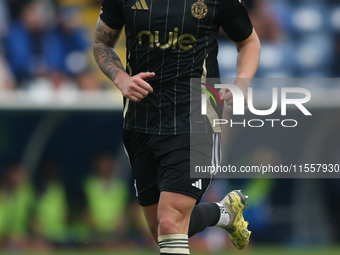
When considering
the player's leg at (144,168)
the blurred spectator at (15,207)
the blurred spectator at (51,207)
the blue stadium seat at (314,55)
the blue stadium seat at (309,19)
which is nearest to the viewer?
the player's leg at (144,168)

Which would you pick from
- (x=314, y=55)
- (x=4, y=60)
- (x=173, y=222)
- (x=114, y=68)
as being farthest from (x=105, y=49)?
(x=314, y=55)

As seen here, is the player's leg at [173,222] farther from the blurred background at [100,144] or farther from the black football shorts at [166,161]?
the blurred background at [100,144]

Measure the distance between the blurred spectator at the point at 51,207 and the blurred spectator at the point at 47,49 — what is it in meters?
1.56

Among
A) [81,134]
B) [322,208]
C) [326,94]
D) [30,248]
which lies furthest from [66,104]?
[322,208]

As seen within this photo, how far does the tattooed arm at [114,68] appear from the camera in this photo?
3.64 m

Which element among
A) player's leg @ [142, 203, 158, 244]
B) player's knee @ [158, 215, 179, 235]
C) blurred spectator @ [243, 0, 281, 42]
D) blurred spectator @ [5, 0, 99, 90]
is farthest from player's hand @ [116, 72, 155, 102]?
blurred spectator @ [243, 0, 281, 42]

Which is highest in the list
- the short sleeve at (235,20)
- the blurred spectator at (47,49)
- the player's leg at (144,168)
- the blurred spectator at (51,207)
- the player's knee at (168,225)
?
the short sleeve at (235,20)

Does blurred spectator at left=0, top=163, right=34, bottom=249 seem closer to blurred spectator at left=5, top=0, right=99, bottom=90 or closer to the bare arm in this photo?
blurred spectator at left=5, top=0, right=99, bottom=90

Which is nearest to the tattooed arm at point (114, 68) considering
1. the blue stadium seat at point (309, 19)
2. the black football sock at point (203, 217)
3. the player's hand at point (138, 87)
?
the player's hand at point (138, 87)

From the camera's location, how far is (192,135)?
3.88 m

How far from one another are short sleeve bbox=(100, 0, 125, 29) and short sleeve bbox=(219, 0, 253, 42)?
2.21ft

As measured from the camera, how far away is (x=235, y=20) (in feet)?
13.3

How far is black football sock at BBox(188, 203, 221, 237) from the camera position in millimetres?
4215

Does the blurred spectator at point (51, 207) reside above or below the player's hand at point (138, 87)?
below
